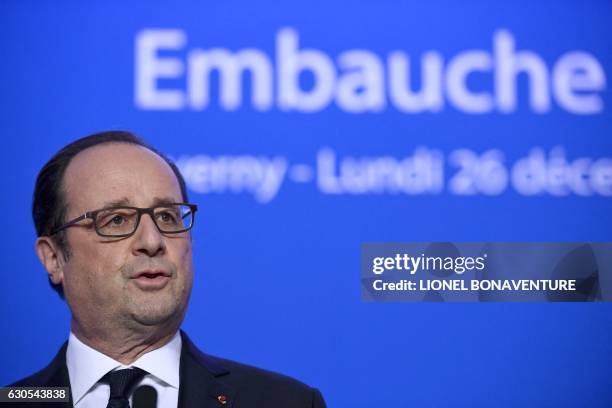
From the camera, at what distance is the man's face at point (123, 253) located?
64.6 inches

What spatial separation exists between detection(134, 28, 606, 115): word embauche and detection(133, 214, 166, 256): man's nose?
45.8 inches

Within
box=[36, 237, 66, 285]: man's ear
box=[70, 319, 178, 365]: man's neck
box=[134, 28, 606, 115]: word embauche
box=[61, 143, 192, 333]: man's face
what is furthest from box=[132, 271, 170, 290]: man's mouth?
box=[134, 28, 606, 115]: word embauche

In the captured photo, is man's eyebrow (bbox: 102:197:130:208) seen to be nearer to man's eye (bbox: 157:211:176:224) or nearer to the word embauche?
man's eye (bbox: 157:211:176:224)

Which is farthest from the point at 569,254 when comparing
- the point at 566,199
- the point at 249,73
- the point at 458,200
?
the point at 249,73

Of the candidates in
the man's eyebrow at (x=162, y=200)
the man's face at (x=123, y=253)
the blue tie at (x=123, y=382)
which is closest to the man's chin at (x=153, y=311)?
the man's face at (x=123, y=253)

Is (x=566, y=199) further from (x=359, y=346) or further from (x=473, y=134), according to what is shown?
(x=359, y=346)

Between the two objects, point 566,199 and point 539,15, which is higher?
point 539,15

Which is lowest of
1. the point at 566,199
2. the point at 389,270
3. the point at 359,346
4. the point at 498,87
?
the point at 359,346

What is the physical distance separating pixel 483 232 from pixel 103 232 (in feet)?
4.87

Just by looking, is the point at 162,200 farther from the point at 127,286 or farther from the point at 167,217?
the point at 127,286

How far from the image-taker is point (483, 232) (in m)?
2.72

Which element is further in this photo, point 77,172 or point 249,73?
point 249,73

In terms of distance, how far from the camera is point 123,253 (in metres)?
1.66

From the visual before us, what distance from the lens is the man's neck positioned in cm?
168
